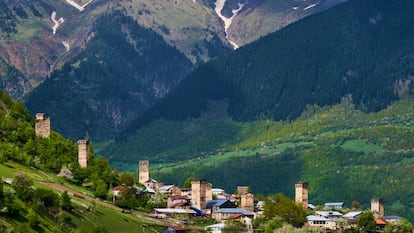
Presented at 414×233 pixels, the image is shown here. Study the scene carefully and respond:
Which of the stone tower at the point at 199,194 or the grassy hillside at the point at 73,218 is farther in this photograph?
the stone tower at the point at 199,194

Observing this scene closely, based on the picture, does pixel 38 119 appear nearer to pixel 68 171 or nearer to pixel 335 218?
pixel 68 171

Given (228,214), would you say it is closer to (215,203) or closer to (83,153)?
(215,203)

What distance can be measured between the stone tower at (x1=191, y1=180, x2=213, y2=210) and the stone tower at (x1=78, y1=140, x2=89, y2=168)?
16920 millimetres

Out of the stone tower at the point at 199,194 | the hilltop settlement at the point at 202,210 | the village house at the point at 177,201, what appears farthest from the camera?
the stone tower at the point at 199,194

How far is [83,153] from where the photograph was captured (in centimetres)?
17900

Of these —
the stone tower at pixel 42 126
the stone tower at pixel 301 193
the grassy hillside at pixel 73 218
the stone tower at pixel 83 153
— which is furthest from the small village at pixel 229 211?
the stone tower at pixel 42 126

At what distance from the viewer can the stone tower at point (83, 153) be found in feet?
584

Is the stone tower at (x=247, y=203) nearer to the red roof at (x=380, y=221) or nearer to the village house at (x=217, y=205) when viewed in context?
the village house at (x=217, y=205)

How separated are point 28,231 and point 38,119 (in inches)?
2246

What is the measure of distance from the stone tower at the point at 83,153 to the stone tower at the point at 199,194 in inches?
666

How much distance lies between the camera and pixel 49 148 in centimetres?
17462

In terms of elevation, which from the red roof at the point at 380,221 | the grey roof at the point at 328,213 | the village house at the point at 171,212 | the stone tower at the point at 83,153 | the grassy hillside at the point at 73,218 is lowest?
the grassy hillside at the point at 73,218

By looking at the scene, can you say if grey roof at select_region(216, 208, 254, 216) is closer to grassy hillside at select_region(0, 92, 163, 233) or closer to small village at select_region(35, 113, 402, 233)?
small village at select_region(35, 113, 402, 233)

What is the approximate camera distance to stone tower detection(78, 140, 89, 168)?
584 ft
